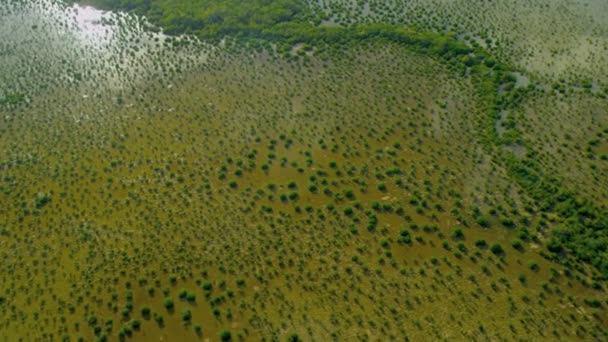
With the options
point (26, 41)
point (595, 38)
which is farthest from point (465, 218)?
point (26, 41)

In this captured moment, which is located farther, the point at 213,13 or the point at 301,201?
the point at 213,13

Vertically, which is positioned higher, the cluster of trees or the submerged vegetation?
the cluster of trees

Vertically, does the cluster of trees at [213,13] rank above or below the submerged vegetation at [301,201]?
above

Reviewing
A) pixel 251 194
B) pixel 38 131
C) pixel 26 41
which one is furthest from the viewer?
pixel 26 41

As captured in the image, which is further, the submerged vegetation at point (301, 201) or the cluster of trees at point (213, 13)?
the cluster of trees at point (213, 13)

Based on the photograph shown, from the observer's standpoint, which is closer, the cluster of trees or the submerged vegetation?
the submerged vegetation

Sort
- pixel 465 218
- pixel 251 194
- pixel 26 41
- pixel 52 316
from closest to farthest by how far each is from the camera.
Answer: pixel 52 316, pixel 465 218, pixel 251 194, pixel 26 41

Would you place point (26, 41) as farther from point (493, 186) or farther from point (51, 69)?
point (493, 186)

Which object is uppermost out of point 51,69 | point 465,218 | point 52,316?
point 51,69
